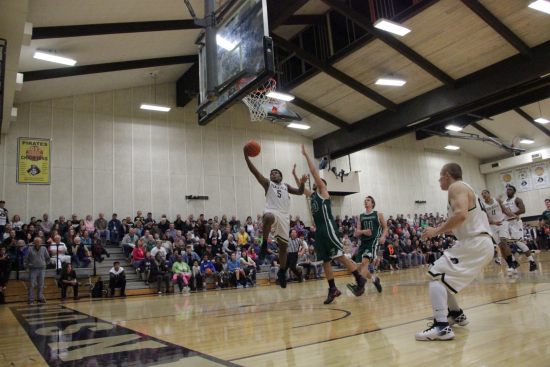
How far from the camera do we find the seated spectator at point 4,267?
10.3m

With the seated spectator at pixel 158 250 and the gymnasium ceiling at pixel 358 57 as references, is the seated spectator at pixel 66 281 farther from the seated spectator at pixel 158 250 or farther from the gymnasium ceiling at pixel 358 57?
the gymnasium ceiling at pixel 358 57

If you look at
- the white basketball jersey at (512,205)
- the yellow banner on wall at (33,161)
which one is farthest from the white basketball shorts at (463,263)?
the yellow banner on wall at (33,161)

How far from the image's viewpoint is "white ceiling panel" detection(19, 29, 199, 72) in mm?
11640

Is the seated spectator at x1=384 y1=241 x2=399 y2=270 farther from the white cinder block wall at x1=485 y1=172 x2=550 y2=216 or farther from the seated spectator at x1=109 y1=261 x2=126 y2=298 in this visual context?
the white cinder block wall at x1=485 y1=172 x2=550 y2=216

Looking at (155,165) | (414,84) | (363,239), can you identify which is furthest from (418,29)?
(155,165)

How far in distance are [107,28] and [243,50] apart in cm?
620

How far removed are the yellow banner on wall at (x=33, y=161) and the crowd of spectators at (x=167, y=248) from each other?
1.53 meters

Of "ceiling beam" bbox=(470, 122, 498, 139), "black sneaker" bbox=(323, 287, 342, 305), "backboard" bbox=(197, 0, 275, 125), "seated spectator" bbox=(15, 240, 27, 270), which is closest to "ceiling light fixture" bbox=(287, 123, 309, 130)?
"ceiling beam" bbox=(470, 122, 498, 139)

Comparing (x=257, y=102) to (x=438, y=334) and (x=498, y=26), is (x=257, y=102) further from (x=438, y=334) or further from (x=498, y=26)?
(x=438, y=334)

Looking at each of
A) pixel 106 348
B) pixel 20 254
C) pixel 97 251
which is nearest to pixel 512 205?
pixel 106 348

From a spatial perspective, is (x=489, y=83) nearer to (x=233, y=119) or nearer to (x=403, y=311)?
(x=233, y=119)

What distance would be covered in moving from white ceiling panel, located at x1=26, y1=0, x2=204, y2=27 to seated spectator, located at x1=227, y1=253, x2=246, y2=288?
784cm

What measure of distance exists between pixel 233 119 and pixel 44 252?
1127 cm

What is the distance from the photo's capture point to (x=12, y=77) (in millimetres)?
10898
